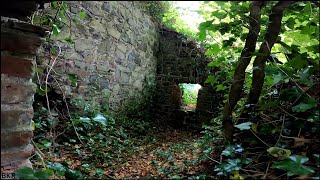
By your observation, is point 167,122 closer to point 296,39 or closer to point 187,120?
point 187,120

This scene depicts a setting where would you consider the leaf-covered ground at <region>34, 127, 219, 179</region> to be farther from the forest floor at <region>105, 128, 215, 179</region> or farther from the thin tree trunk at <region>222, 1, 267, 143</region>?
the thin tree trunk at <region>222, 1, 267, 143</region>

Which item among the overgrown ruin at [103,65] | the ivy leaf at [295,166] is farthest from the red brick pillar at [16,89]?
the ivy leaf at [295,166]

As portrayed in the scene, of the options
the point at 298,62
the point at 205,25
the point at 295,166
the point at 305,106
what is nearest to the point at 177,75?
the point at 205,25

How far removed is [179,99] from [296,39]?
4.69 m

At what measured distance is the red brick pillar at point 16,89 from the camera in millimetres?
1380

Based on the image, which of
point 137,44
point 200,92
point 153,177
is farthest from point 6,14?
point 200,92

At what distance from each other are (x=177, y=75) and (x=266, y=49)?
492 centimetres

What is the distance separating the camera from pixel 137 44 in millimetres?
5969

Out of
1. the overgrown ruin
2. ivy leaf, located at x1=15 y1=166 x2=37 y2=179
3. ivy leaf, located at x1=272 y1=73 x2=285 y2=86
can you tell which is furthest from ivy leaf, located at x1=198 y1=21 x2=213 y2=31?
ivy leaf, located at x1=15 y1=166 x2=37 y2=179

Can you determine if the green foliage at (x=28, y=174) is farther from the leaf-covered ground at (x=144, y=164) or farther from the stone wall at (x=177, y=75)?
the stone wall at (x=177, y=75)

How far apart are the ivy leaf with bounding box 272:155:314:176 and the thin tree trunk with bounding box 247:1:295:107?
760 millimetres

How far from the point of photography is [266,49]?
2162mm

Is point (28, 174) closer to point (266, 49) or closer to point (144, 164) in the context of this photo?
point (144, 164)

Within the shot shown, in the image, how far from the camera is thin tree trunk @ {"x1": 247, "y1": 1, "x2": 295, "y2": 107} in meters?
2.00
